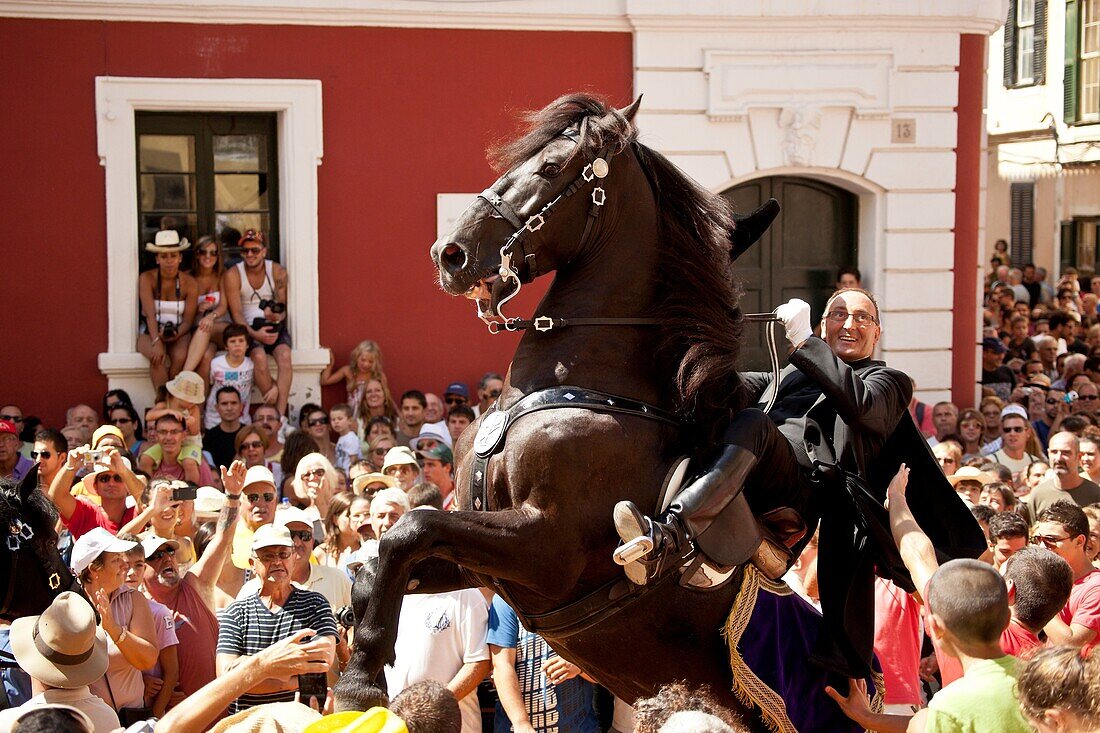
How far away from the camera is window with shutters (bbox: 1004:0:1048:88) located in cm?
2531

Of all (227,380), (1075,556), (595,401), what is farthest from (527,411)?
(227,380)

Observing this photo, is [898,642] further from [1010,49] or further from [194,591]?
[1010,49]

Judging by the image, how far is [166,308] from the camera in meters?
12.5

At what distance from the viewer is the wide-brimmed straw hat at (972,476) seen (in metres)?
9.08

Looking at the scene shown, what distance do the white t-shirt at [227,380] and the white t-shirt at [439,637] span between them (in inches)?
205

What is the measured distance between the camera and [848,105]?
46.0 feet

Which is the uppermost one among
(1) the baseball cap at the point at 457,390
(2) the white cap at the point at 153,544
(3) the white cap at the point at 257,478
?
(1) the baseball cap at the point at 457,390

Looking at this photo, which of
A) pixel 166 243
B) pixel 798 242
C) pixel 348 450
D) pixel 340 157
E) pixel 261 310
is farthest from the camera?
pixel 798 242

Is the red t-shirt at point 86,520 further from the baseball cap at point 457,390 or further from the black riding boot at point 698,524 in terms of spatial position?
the baseball cap at point 457,390

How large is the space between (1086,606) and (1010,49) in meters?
21.4

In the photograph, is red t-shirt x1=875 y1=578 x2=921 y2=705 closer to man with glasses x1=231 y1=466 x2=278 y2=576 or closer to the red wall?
man with glasses x1=231 y1=466 x2=278 y2=576

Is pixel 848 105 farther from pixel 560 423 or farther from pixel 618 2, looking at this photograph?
pixel 560 423

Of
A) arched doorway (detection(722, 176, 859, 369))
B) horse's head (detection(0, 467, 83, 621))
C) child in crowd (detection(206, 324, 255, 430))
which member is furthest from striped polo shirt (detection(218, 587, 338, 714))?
arched doorway (detection(722, 176, 859, 369))

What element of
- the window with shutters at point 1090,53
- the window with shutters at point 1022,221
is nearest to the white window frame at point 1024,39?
the window with shutters at point 1090,53
